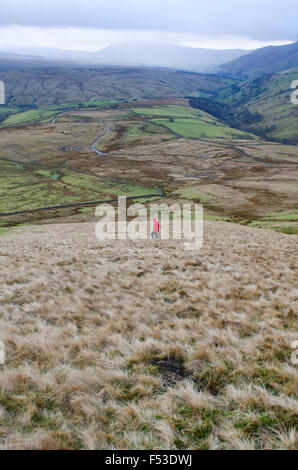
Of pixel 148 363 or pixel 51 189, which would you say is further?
pixel 51 189

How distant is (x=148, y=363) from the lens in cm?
621

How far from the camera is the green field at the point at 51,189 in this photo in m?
86.2

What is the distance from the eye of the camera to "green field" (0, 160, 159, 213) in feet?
283

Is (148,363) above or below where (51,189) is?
above

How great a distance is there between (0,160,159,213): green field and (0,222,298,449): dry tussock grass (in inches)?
3068

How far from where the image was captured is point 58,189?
99.4 meters

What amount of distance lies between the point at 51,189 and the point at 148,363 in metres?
102

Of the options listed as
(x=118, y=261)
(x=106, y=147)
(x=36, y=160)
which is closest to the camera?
(x=118, y=261)

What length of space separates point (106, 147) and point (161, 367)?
173 m

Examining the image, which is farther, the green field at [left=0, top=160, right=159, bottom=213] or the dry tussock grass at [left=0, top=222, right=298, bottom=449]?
the green field at [left=0, top=160, right=159, bottom=213]

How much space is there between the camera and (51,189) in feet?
326

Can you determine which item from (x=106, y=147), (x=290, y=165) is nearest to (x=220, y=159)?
(x=290, y=165)

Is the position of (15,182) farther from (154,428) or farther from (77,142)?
(154,428)

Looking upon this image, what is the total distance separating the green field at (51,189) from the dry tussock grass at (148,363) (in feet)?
256
